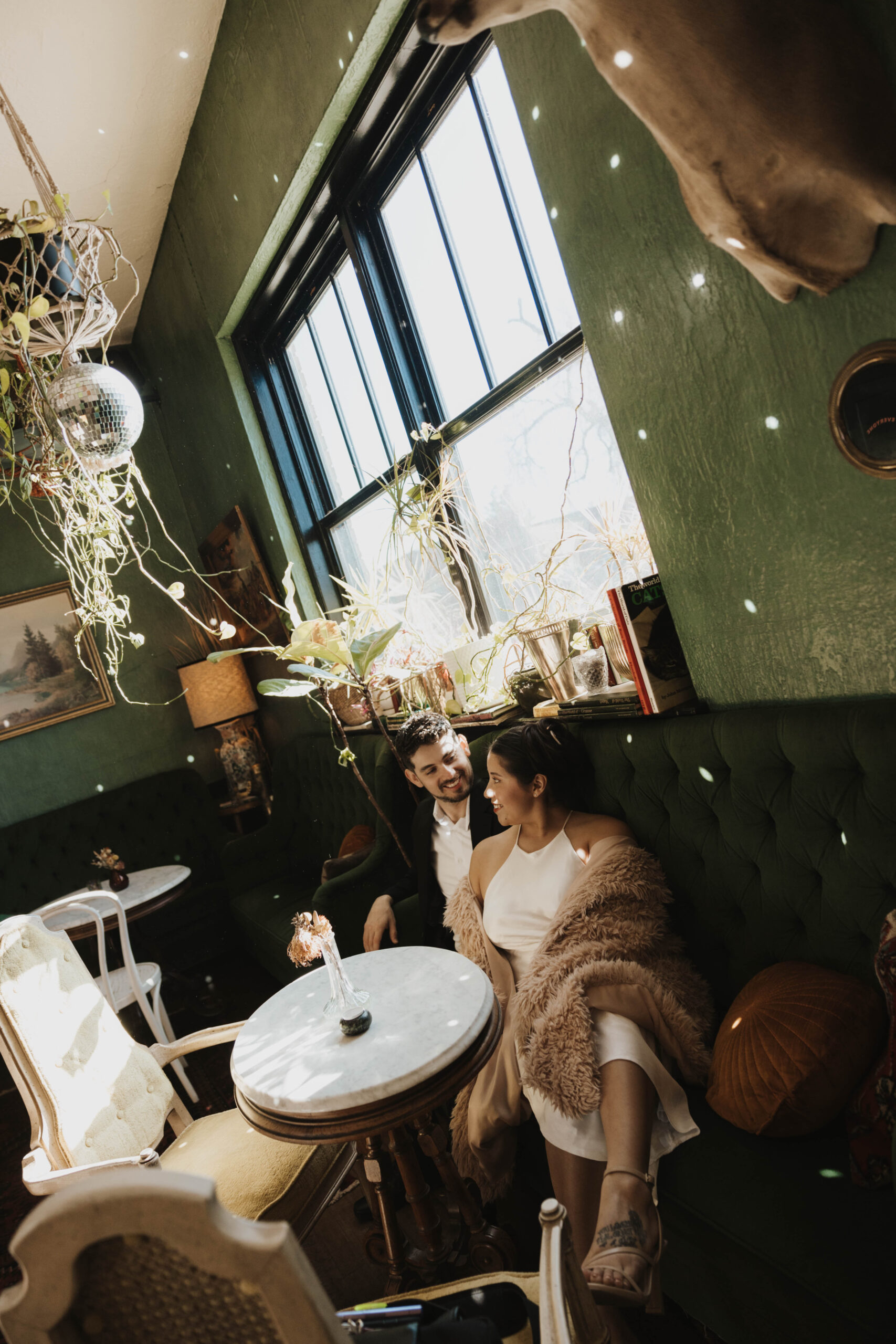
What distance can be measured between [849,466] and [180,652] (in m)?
4.51

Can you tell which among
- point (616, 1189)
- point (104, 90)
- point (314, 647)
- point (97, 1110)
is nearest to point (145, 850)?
point (314, 647)

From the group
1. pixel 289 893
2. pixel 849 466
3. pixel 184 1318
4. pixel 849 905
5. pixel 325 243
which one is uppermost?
pixel 325 243

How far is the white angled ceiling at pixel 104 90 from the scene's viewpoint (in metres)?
2.73

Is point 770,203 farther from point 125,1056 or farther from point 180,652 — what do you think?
point 180,652

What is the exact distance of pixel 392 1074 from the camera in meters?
1.42

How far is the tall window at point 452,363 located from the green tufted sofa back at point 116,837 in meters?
1.99

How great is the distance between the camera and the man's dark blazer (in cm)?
229

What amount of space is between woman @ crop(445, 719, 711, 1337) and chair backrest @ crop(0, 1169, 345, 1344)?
83 centimetres

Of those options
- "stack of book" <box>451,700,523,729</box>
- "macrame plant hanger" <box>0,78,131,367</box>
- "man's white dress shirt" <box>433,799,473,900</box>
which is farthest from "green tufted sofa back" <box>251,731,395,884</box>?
"macrame plant hanger" <box>0,78,131,367</box>

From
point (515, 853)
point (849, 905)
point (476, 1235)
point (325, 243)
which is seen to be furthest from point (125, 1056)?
point (325, 243)

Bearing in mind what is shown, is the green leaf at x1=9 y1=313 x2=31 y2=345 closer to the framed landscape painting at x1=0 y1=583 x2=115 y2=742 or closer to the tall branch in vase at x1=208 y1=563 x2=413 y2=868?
the tall branch in vase at x1=208 y1=563 x2=413 y2=868

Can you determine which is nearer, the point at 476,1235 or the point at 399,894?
the point at 476,1235

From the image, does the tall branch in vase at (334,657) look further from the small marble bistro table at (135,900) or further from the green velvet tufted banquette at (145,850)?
the green velvet tufted banquette at (145,850)

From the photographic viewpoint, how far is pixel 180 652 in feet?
17.0
